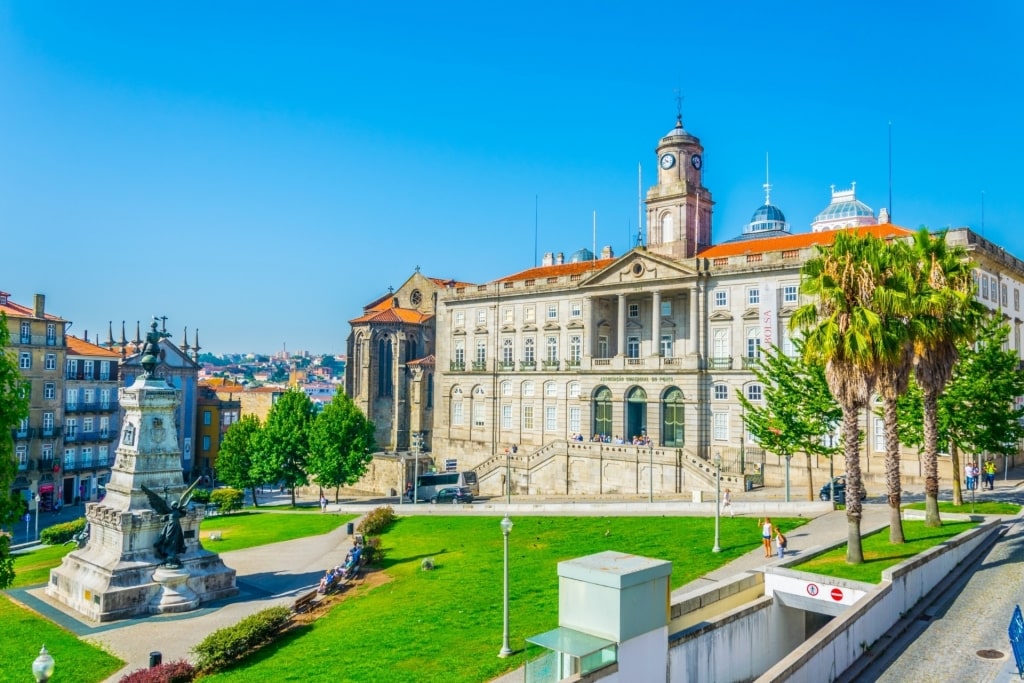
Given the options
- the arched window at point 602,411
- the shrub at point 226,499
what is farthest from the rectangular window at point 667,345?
the shrub at point 226,499

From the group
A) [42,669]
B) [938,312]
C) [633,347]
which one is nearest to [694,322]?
[633,347]

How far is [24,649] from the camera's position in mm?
25766

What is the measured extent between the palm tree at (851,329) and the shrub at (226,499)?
4582 centimetres

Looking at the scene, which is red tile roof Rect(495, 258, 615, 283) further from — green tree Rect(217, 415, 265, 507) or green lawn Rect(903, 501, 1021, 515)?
green lawn Rect(903, 501, 1021, 515)

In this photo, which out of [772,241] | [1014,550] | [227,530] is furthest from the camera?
[772,241]

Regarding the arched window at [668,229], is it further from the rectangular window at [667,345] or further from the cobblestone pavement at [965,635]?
the cobblestone pavement at [965,635]

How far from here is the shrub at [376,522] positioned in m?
41.8

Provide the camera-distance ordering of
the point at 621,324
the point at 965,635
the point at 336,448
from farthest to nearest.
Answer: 1. the point at 621,324
2. the point at 336,448
3. the point at 965,635

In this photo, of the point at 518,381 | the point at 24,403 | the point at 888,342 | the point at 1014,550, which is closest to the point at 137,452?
the point at 24,403

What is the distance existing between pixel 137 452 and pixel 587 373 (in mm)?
35609

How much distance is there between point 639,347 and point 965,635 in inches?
1688

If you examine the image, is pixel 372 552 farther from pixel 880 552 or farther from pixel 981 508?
pixel 981 508

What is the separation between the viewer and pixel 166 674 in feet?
70.6

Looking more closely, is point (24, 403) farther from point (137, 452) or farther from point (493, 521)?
point (493, 521)
